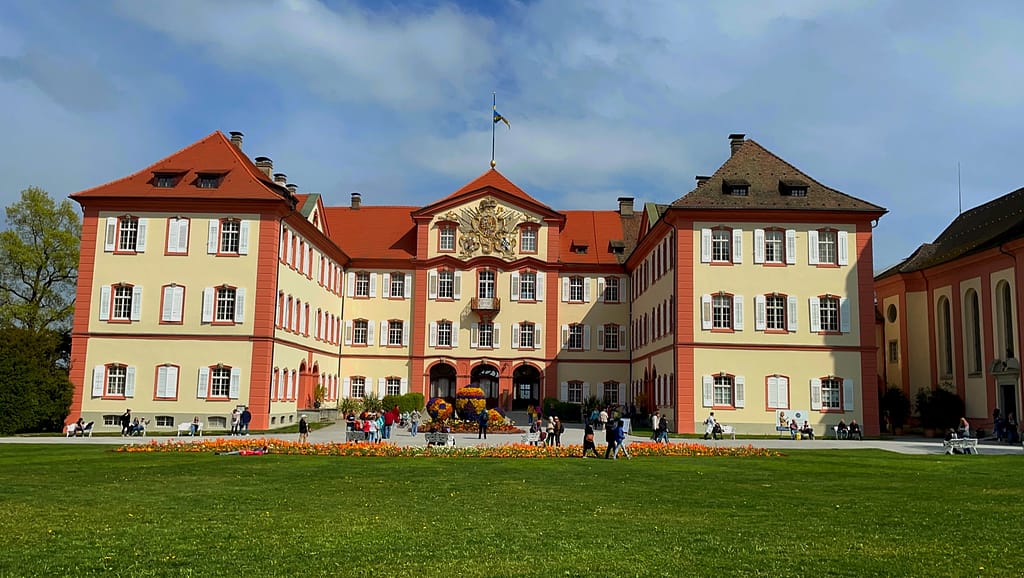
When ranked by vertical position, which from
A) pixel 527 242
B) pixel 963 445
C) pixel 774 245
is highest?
pixel 527 242

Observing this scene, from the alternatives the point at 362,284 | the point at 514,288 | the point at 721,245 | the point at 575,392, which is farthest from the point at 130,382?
the point at 721,245

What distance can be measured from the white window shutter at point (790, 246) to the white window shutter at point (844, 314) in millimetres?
2706

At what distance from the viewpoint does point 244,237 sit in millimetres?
38531

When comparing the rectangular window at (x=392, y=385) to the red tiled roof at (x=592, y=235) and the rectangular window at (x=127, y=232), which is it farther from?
the rectangular window at (x=127, y=232)

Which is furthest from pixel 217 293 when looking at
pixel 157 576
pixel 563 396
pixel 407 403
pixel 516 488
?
pixel 157 576

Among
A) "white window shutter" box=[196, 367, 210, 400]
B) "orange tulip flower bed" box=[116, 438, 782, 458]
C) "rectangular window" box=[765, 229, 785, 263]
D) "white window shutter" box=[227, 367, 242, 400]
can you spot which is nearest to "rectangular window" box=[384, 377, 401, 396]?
"white window shutter" box=[227, 367, 242, 400]

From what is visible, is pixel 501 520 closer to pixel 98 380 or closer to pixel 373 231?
pixel 98 380

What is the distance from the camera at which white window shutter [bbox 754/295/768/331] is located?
3788cm

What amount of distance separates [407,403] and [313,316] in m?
6.97

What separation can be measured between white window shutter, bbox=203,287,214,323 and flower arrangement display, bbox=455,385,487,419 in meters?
11.7

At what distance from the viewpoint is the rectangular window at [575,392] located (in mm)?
52688

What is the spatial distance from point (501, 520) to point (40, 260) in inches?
1873

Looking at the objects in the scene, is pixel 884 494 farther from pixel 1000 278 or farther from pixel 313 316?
pixel 313 316

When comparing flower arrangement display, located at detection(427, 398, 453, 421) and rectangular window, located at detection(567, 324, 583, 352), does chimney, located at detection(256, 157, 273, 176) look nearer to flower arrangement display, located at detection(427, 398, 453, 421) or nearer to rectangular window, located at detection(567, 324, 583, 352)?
rectangular window, located at detection(567, 324, 583, 352)
